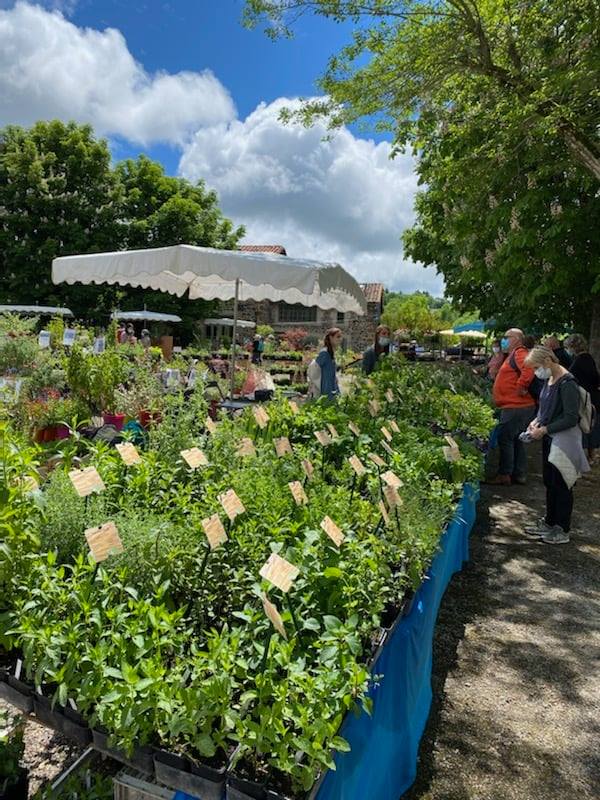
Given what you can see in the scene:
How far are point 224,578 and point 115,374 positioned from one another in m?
3.86

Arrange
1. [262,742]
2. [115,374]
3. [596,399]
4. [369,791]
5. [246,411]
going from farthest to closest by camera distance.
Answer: [596,399] → [115,374] → [246,411] → [369,791] → [262,742]

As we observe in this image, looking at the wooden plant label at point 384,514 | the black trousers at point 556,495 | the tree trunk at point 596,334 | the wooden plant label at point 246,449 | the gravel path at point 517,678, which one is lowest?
the gravel path at point 517,678

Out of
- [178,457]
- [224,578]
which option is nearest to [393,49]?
[178,457]

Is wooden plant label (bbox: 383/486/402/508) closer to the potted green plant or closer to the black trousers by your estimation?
the potted green plant

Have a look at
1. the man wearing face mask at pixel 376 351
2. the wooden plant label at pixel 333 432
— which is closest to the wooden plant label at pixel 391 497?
the wooden plant label at pixel 333 432

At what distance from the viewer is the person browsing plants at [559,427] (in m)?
4.54

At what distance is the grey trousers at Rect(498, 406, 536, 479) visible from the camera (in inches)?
253

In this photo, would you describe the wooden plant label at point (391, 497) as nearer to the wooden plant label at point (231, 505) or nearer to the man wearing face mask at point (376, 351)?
the wooden plant label at point (231, 505)

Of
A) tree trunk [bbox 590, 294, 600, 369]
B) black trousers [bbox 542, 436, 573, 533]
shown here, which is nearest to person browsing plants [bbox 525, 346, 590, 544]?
black trousers [bbox 542, 436, 573, 533]

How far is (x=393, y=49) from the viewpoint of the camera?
6297 mm

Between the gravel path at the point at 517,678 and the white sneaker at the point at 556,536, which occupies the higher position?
the white sneaker at the point at 556,536

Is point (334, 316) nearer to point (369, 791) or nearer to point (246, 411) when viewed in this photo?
point (246, 411)

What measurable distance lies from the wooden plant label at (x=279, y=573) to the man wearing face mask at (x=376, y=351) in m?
6.56

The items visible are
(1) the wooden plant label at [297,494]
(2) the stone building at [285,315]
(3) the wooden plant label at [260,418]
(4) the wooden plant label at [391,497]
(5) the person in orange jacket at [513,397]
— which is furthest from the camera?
(2) the stone building at [285,315]
